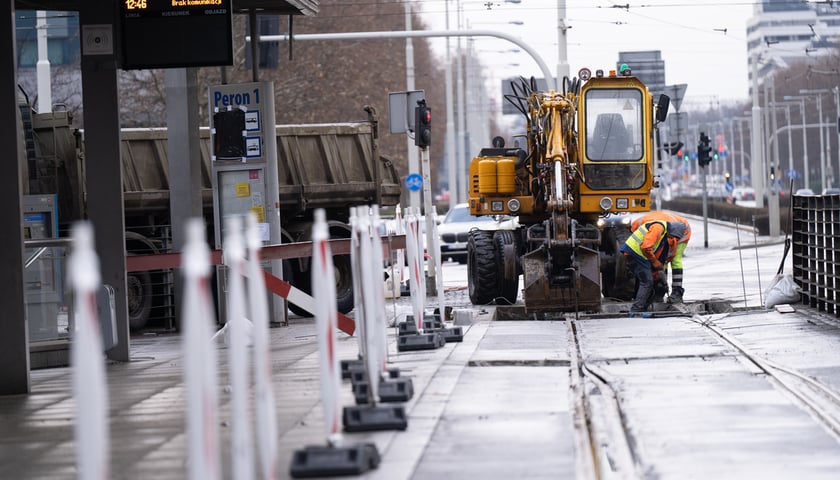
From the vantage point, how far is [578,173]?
23625 mm

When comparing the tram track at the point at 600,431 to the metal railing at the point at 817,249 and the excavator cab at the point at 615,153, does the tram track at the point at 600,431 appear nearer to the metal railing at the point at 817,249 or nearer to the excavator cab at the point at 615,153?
the metal railing at the point at 817,249

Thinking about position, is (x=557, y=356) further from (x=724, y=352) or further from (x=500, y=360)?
(x=724, y=352)

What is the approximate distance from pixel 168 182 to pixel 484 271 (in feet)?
16.4

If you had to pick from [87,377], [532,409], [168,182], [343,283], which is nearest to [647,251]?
[343,283]

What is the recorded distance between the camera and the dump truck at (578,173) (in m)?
23.2

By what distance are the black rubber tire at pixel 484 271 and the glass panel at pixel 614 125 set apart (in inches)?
84.1

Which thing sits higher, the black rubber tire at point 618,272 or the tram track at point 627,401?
the black rubber tire at point 618,272

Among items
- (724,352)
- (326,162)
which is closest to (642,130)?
(326,162)

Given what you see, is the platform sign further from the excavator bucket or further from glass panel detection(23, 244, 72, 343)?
glass panel detection(23, 244, 72, 343)

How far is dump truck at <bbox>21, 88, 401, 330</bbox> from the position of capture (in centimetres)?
2077

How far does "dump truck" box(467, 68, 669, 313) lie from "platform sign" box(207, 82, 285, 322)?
439 centimetres

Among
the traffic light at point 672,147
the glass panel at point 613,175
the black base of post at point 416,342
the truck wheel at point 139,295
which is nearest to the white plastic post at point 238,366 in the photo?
the black base of post at point 416,342

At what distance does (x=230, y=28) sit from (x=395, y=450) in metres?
6.89

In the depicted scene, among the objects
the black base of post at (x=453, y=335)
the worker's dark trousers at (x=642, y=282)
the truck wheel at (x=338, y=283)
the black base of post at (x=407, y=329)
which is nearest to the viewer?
the black base of post at (x=407, y=329)
